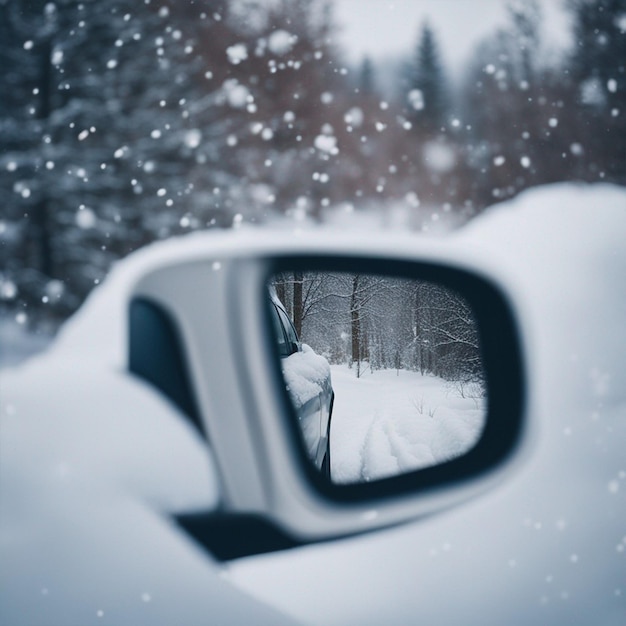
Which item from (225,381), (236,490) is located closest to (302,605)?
(236,490)

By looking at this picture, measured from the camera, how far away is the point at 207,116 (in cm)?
149

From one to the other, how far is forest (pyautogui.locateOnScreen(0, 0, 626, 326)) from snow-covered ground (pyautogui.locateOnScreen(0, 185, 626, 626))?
0.19 m

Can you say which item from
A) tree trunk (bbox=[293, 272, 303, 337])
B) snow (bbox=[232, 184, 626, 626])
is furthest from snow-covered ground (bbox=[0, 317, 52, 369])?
tree trunk (bbox=[293, 272, 303, 337])

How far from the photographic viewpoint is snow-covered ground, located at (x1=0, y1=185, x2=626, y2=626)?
1.12 meters

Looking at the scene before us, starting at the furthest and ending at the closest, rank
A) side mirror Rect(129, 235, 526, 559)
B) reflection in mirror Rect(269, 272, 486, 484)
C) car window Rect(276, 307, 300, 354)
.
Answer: car window Rect(276, 307, 300, 354) < reflection in mirror Rect(269, 272, 486, 484) < side mirror Rect(129, 235, 526, 559)

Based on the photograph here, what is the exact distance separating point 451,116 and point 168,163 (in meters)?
0.96

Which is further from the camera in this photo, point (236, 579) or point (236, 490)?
point (236, 579)

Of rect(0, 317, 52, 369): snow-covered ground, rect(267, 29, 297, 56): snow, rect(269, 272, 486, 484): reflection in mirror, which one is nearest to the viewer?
rect(0, 317, 52, 369): snow-covered ground

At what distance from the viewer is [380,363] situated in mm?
2758

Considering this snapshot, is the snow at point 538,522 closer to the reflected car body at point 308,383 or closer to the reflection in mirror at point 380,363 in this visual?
the reflection in mirror at point 380,363

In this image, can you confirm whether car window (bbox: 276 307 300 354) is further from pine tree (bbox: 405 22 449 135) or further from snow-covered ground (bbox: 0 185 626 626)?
snow-covered ground (bbox: 0 185 626 626)

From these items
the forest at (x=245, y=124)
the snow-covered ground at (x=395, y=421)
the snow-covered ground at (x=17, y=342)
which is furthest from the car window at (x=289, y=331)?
the snow-covered ground at (x=17, y=342)

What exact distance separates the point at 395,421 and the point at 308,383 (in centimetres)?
54

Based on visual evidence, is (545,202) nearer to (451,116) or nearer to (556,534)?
(451,116)
